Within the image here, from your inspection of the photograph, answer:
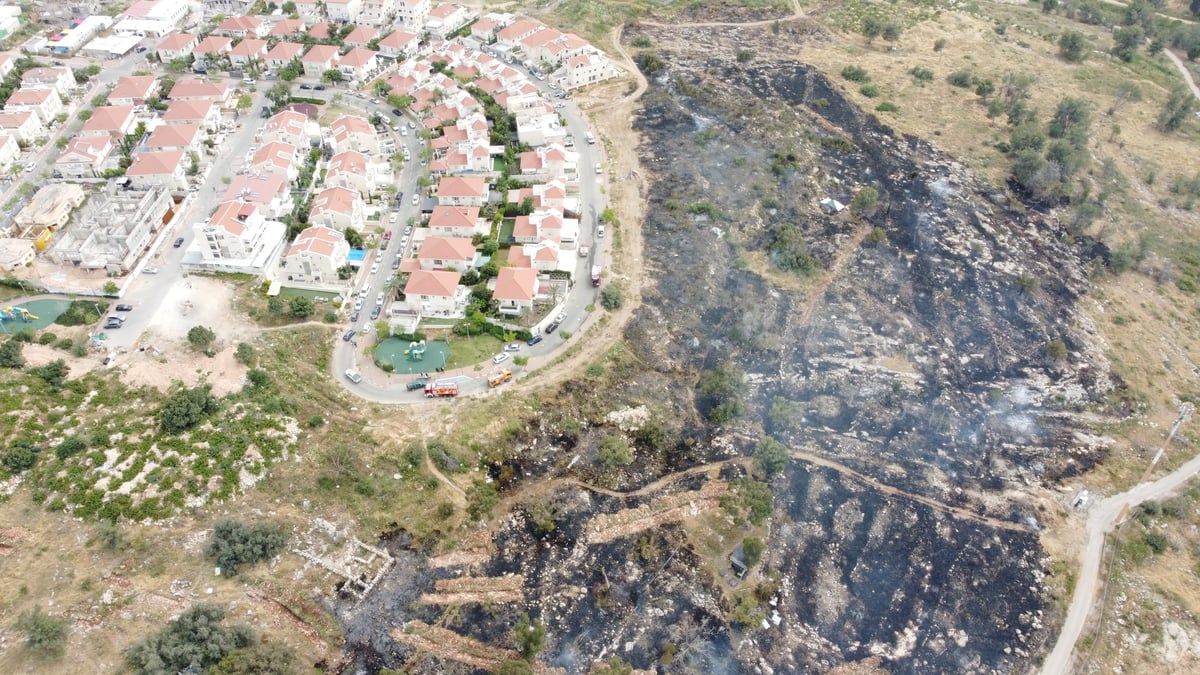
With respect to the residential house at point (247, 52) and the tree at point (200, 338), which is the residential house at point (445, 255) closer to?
the tree at point (200, 338)

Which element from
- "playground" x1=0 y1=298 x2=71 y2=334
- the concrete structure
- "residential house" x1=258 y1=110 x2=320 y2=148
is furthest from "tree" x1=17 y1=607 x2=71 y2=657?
"residential house" x1=258 y1=110 x2=320 y2=148

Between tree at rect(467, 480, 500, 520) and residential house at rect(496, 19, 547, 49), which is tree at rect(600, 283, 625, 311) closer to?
tree at rect(467, 480, 500, 520)

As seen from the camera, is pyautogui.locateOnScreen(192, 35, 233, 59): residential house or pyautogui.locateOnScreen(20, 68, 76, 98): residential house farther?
pyautogui.locateOnScreen(192, 35, 233, 59): residential house

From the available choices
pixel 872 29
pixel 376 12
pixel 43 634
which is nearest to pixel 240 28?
pixel 376 12

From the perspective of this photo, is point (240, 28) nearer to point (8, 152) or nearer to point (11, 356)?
point (8, 152)

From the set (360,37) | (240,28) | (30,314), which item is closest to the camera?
(30,314)
